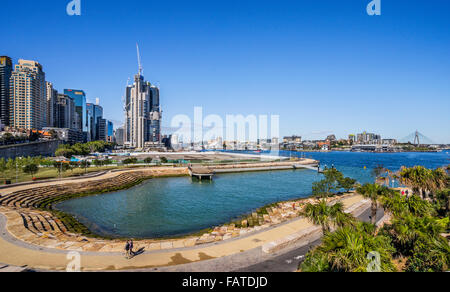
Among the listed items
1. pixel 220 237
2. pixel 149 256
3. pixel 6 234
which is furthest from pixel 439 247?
pixel 6 234

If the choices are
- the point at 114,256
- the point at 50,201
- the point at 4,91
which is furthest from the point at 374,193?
the point at 4,91

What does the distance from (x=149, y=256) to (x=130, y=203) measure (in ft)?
71.8

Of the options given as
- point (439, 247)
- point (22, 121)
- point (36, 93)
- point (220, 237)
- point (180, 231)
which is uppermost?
point (36, 93)

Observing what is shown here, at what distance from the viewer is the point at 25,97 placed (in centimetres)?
12225

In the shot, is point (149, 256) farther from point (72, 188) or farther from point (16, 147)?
point (16, 147)

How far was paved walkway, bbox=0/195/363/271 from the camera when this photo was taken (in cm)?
1241

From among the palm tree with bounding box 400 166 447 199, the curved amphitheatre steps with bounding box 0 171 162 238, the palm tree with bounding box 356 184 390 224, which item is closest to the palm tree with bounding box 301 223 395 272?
the palm tree with bounding box 356 184 390 224

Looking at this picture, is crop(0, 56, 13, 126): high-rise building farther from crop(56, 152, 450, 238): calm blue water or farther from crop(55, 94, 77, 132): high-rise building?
crop(56, 152, 450, 238): calm blue water

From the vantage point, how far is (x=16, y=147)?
77875mm

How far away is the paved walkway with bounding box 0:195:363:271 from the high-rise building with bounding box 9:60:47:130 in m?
144

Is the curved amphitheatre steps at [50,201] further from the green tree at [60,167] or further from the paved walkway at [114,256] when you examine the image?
the green tree at [60,167]

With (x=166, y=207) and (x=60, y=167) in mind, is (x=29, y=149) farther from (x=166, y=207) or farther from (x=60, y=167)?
(x=166, y=207)

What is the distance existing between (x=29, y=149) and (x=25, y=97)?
180 feet

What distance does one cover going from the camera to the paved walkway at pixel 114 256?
1241cm
